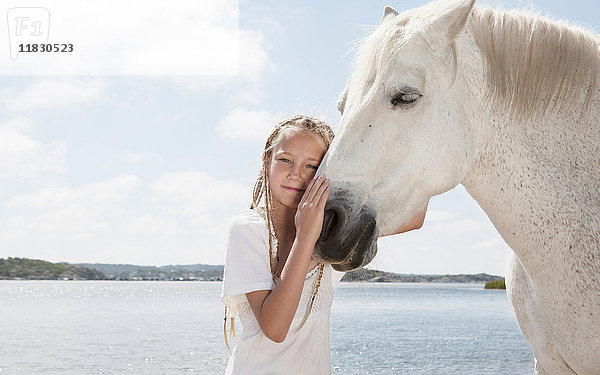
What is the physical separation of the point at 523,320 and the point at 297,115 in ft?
4.06

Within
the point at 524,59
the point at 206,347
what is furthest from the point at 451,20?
the point at 206,347

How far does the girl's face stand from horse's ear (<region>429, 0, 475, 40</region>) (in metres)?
0.62

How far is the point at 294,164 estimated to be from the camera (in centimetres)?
198

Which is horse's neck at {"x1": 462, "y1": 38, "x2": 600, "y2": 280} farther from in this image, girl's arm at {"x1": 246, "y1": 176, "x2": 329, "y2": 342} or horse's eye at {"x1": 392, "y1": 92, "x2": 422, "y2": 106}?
girl's arm at {"x1": 246, "y1": 176, "x2": 329, "y2": 342}

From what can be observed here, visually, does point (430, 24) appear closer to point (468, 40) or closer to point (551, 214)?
point (468, 40)

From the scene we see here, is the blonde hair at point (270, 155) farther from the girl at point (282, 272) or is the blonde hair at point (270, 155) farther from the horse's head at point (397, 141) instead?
the horse's head at point (397, 141)

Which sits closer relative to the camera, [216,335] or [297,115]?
[297,115]

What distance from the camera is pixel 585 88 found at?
170 cm

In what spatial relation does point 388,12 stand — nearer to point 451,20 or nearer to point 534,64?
point 451,20

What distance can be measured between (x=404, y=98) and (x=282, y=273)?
710 mm

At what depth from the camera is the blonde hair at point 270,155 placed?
6.48 ft

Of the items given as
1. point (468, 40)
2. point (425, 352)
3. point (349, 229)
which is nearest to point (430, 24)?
point (468, 40)

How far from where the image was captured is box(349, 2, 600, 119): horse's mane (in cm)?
167

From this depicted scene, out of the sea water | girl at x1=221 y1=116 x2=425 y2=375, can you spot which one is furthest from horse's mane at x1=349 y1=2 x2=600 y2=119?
the sea water
